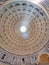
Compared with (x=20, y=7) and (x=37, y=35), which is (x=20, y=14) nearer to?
(x=20, y=7)

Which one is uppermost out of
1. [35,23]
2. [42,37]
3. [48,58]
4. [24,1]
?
[24,1]

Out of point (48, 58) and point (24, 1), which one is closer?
point (24, 1)

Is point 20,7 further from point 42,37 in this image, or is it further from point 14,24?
point 42,37

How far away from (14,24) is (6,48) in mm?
1174

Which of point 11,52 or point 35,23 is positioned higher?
point 35,23

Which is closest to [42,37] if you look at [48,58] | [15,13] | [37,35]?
[37,35]

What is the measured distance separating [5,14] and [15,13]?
0.48m

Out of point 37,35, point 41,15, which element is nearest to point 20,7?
point 41,15

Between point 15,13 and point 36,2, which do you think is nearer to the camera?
point 36,2

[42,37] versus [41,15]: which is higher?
[41,15]

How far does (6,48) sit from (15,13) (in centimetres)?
165

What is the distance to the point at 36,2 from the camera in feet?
30.0

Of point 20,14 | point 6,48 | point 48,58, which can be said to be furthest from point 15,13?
point 48,58

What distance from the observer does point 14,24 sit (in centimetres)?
1022
